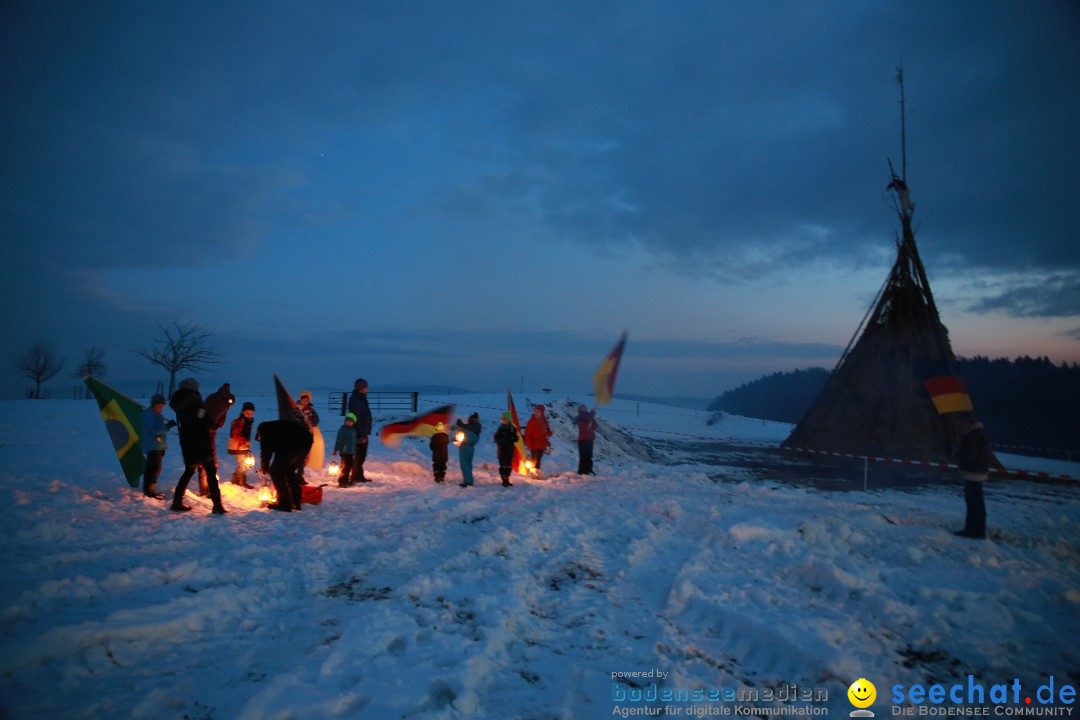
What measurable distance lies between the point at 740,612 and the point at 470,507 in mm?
4832

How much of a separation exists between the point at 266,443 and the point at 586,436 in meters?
7.50

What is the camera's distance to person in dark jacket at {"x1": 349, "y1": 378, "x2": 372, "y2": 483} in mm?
10742

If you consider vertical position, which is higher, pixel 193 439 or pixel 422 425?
pixel 193 439

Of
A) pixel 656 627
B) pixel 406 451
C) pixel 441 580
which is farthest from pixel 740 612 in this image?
pixel 406 451

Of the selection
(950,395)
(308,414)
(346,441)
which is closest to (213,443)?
(308,414)

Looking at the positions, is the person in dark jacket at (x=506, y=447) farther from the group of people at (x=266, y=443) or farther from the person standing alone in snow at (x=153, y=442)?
the person standing alone in snow at (x=153, y=442)

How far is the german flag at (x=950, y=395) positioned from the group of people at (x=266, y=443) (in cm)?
788

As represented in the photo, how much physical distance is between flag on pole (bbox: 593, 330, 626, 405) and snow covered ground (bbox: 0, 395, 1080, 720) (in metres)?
4.71

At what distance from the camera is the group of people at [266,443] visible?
7.30m

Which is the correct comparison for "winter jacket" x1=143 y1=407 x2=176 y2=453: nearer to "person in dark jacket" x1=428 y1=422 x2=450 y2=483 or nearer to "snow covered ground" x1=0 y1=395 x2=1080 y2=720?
"snow covered ground" x1=0 y1=395 x2=1080 y2=720

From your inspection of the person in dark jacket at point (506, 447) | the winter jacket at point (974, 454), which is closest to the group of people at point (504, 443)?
the person in dark jacket at point (506, 447)

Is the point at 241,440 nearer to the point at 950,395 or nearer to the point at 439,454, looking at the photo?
the point at 439,454

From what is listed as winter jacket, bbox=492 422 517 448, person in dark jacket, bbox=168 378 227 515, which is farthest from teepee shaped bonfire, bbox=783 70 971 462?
person in dark jacket, bbox=168 378 227 515

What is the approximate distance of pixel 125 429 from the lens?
8070 millimetres
